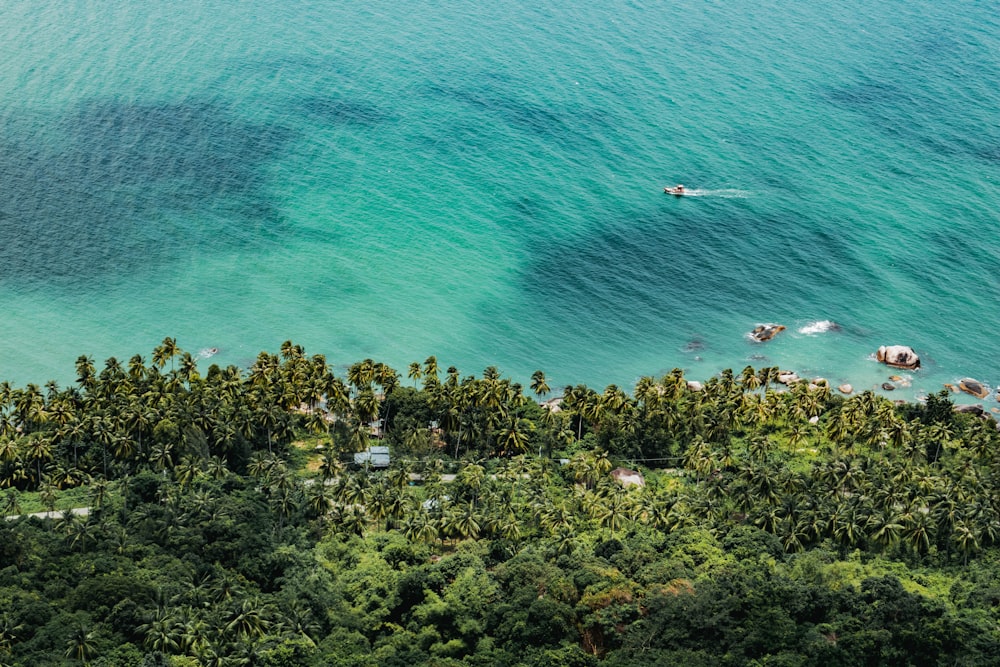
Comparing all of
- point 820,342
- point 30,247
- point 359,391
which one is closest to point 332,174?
point 30,247

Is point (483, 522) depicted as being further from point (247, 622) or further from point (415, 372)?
point (415, 372)

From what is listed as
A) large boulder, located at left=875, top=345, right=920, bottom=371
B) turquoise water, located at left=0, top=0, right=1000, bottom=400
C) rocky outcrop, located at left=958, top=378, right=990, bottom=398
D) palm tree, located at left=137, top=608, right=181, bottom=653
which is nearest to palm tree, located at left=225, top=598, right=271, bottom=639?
palm tree, located at left=137, top=608, right=181, bottom=653

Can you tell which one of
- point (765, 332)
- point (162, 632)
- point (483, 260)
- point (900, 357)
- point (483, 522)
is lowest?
point (162, 632)

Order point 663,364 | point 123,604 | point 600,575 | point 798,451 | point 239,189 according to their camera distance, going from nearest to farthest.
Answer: point 123,604 → point 600,575 → point 798,451 → point 663,364 → point 239,189

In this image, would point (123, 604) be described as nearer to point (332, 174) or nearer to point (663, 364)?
point (663, 364)

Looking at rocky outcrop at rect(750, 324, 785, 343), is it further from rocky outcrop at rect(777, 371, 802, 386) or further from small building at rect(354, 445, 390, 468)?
small building at rect(354, 445, 390, 468)

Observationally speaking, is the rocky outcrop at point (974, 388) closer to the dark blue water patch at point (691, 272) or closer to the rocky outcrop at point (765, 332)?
the dark blue water patch at point (691, 272)

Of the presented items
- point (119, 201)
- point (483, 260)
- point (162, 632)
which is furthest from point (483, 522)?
point (119, 201)

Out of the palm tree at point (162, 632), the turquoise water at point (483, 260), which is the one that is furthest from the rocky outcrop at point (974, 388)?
the palm tree at point (162, 632)
